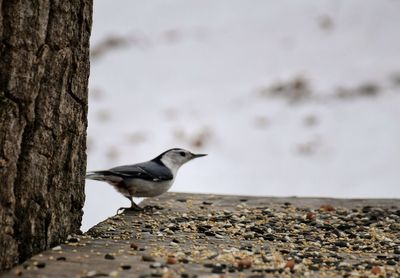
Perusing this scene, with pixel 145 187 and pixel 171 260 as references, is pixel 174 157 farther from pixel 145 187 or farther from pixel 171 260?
pixel 171 260

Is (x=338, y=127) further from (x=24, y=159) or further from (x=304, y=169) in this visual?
(x=24, y=159)

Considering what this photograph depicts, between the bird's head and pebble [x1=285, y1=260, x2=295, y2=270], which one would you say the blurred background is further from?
pebble [x1=285, y1=260, x2=295, y2=270]

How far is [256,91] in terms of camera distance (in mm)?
12164

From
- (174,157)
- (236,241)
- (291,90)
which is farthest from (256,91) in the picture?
(236,241)

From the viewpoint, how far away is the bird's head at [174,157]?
18.4 ft

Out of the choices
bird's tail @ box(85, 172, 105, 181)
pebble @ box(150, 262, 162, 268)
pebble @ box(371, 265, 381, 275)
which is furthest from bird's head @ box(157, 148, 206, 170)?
pebble @ box(371, 265, 381, 275)

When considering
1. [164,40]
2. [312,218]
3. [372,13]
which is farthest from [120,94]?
[312,218]

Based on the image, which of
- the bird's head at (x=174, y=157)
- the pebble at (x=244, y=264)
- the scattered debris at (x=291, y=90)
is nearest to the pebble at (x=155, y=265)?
the pebble at (x=244, y=264)

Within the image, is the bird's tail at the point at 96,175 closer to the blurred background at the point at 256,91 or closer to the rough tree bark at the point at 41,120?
the rough tree bark at the point at 41,120

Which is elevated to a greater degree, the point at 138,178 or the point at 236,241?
the point at 138,178

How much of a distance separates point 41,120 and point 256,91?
871cm

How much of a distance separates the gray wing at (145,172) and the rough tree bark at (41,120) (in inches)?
42.8

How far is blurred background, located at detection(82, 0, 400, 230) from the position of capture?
31.6ft

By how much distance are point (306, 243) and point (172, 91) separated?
822 cm
